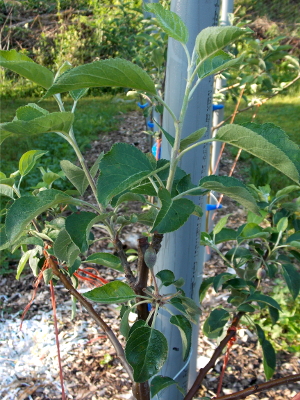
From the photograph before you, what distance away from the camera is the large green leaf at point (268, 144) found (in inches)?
20.4

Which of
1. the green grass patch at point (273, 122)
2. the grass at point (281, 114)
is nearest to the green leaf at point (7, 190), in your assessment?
the green grass patch at point (273, 122)

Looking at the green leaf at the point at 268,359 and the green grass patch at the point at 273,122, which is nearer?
the green leaf at the point at 268,359

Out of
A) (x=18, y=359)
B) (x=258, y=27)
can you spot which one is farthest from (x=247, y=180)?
(x=258, y=27)

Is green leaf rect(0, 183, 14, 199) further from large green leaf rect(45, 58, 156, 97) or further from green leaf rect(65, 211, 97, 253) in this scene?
large green leaf rect(45, 58, 156, 97)

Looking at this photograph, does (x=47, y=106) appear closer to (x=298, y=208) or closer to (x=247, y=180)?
(x=247, y=180)

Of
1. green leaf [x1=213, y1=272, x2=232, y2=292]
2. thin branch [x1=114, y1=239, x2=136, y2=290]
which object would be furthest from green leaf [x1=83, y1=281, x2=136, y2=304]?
green leaf [x1=213, y1=272, x2=232, y2=292]

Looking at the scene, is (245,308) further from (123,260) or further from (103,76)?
(103,76)

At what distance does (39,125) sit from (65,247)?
28 cm

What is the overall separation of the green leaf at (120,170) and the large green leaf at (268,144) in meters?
0.12

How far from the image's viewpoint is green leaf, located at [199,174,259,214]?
0.57 metres

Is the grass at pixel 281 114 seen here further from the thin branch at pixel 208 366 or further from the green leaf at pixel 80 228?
the green leaf at pixel 80 228

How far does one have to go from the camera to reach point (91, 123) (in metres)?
4.94

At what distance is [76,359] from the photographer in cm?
166

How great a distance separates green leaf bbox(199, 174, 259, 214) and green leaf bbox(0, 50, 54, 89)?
28 centimetres
